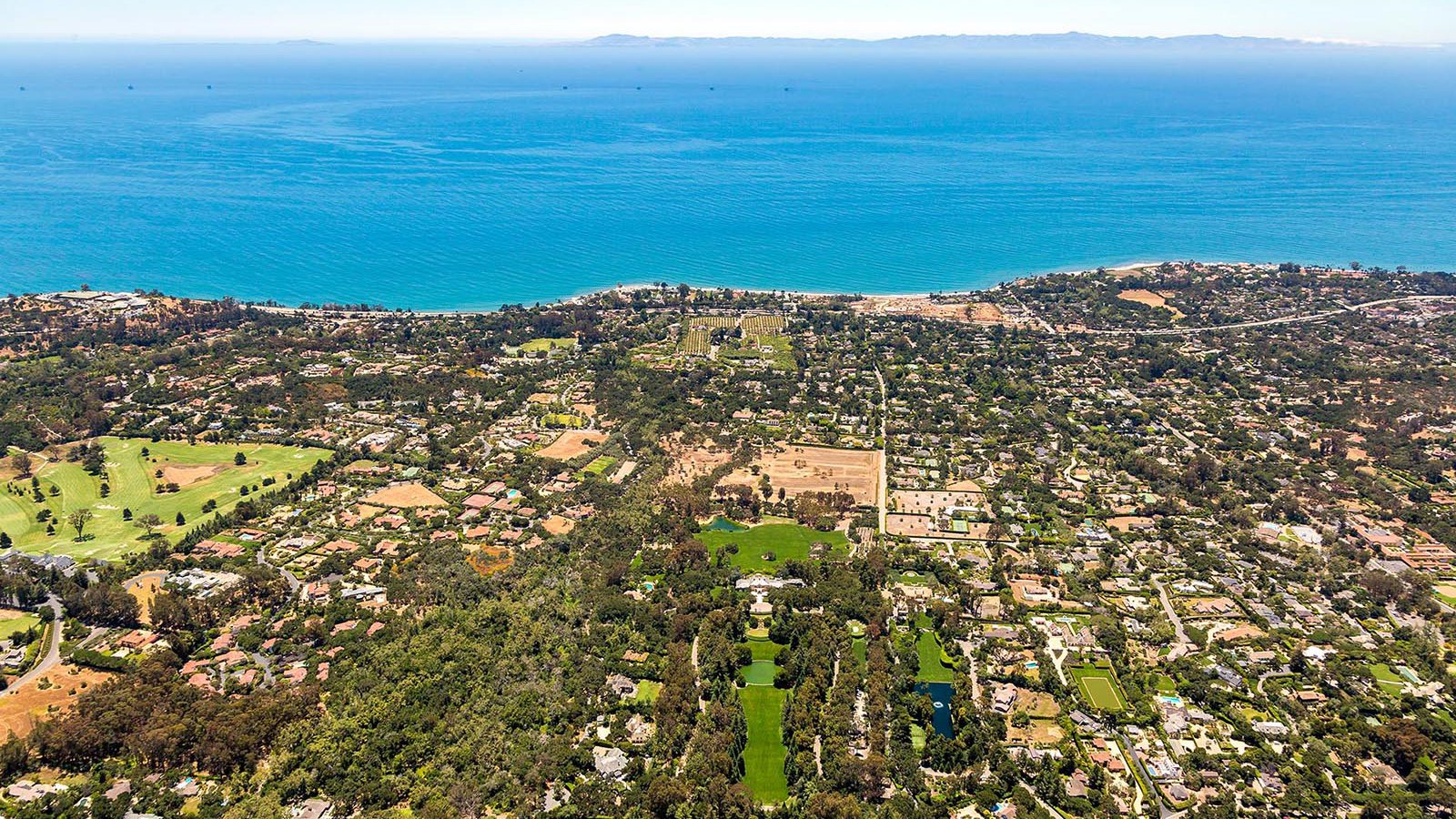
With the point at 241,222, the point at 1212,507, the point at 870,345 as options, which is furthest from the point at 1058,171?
the point at 241,222

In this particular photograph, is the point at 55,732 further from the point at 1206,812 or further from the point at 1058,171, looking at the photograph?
the point at 1058,171

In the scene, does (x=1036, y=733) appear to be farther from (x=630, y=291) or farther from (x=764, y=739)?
(x=630, y=291)

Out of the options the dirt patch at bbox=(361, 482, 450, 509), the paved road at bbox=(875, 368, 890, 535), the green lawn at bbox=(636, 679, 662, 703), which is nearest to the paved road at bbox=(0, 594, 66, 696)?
the dirt patch at bbox=(361, 482, 450, 509)

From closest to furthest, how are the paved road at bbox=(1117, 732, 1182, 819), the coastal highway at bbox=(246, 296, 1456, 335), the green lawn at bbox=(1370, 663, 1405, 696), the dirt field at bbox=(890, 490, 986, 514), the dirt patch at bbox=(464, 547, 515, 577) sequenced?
1. the paved road at bbox=(1117, 732, 1182, 819)
2. the green lawn at bbox=(1370, 663, 1405, 696)
3. the dirt patch at bbox=(464, 547, 515, 577)
4. the dirt field at bbox=(890, 490, 986, 514)
5. the coastal highway at bbox=(246, 296, 1456, 335)

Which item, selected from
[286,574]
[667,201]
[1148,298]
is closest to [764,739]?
[286,574]

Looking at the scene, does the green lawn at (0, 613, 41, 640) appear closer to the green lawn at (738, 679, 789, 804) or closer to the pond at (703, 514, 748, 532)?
the pond at (703, 514, 748, 532)

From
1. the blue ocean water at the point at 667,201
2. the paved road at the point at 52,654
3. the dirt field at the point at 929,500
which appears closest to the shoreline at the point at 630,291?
the blue ocean water at the point at 667,201

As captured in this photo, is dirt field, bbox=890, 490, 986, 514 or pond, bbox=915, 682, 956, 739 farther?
dirt field, bbox=890, 490, 986, 514
